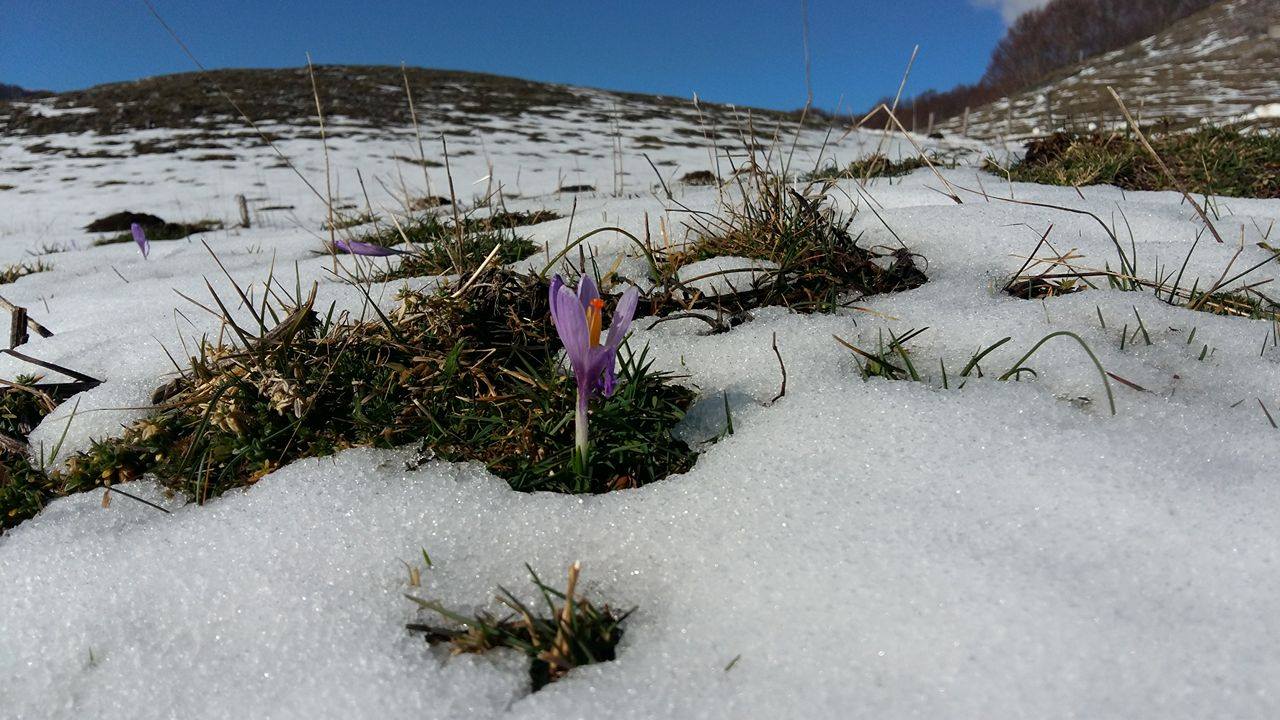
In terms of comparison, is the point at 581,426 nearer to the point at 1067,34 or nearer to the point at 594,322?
the point at 594,322

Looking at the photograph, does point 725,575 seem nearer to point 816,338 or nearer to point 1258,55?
point 816,338

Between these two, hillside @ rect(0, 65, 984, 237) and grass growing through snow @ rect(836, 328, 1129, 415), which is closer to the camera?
grass growing through snow @ rect(836, 328, 1129, 415)

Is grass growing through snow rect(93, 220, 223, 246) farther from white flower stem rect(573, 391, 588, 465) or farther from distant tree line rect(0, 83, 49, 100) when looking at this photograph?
distant tree line rect(0, 83, 49, 100)

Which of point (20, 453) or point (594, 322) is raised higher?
point (594, 322)

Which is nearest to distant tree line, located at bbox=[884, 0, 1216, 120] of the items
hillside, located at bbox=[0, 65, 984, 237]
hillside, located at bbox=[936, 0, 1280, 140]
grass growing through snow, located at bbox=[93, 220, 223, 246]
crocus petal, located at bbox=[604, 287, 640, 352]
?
hillside, located at bbox=[936, 0, 1280, 140]

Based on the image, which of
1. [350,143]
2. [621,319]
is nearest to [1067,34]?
[350,143]

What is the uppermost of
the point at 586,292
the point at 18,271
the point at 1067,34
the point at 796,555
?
the point at 1067,34

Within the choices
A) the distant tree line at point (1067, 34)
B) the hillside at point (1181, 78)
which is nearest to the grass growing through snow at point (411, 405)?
the hillside at point (1181, 78)
